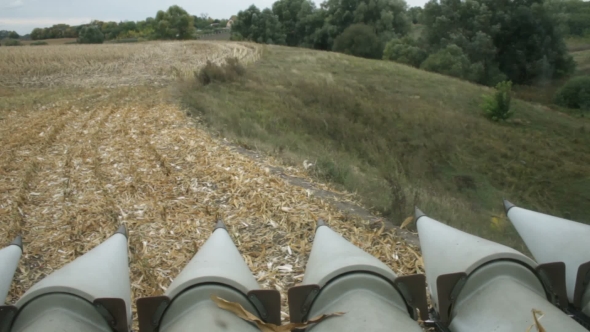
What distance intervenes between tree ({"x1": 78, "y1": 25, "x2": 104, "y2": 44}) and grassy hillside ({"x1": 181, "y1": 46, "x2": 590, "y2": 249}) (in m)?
33.5

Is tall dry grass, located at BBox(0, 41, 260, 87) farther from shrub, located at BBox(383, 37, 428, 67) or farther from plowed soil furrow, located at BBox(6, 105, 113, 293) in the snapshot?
shrub, located at BBox(383, 37, 428, 67)

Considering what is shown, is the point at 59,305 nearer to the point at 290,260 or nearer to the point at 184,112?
the point at 290,260

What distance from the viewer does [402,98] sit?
22.5m

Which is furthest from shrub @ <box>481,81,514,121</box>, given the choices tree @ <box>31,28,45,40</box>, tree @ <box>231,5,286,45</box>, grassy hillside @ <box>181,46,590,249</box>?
tree @ <box>231,5,286,45</box>

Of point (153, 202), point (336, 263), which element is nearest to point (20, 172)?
point (153, 202)

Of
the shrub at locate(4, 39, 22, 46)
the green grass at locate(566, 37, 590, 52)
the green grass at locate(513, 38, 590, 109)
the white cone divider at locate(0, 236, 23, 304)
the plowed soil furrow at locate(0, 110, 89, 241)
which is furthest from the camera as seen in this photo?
the shrub at locate(4, 39, 22, 46)

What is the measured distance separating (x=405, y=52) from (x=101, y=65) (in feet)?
92.5

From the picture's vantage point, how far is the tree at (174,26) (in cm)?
6506

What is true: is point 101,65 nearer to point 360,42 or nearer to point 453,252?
point 453,252

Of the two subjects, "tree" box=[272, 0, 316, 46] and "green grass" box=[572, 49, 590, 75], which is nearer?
"green grass" box=[572, 49, 590, 75]

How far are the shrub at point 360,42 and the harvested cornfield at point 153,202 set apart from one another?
43716 millimetres

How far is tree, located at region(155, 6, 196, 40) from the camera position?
2562 inches

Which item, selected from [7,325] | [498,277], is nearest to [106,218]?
[7,325]

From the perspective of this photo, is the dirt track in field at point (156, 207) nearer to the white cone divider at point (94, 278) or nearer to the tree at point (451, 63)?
the white cone divider at point (94, 278)
